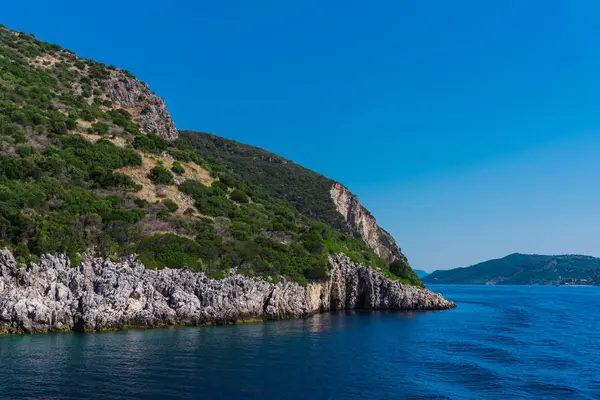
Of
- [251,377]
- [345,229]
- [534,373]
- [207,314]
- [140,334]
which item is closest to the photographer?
[251,377]

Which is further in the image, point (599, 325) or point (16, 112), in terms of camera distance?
point (16, 112)

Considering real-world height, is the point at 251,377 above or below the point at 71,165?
below

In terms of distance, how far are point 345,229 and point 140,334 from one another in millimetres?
93052

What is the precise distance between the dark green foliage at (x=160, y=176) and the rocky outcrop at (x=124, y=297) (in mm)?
23865

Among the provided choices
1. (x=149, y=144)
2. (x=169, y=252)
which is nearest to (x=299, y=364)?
(x=169, y=252)

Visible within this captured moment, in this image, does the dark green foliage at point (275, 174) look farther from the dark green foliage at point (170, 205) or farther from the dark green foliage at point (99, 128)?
the dark green foliage at point (170, 205)

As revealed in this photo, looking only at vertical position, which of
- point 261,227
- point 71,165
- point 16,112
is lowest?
point 261,227

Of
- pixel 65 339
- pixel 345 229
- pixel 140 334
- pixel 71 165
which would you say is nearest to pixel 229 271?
pixel 140 334

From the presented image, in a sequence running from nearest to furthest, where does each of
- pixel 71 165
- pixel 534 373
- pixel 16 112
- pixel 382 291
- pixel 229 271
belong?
pixel 534 373
pixel 229 271
pixel 71 165
pixel 16 112
pixel 382 291

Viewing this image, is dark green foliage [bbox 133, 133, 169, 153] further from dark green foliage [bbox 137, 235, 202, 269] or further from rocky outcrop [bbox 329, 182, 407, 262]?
rocky outcrop [bbox 329, 182, 407, 262]

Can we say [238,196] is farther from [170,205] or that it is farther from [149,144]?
[170,205]

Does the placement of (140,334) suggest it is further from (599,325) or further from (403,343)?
(599,325)

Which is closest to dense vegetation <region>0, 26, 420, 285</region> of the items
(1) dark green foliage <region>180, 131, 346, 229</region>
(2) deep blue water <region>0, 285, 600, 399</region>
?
(2) deep blue water <region>0, 285, 600, 399</region>

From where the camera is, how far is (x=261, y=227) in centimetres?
7075
